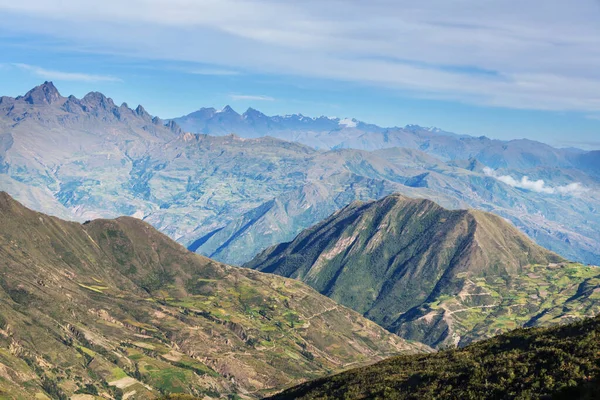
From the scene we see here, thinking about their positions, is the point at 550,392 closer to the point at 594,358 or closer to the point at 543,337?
the point at 594,358

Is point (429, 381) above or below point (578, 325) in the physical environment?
below

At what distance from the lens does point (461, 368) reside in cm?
19225

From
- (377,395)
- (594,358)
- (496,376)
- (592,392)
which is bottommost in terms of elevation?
(377,395)

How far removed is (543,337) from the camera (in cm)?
19588

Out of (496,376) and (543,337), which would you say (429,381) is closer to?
(496,376)

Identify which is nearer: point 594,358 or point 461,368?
point 594,358

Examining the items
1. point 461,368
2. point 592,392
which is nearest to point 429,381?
point 461,368

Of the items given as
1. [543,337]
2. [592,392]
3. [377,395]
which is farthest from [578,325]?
[592,392]

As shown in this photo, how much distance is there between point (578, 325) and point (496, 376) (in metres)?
43.9

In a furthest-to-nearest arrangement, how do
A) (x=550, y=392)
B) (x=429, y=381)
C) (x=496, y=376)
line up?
(x=429, y=381), (x=496, y=376), (x=550, y=392)

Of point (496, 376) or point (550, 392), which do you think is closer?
point (550, 392)

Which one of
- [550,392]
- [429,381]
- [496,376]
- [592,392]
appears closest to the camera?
[592,392]

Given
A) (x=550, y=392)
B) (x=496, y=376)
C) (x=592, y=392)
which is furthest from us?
(x=496, y=376)

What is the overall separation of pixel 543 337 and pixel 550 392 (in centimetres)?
5510
